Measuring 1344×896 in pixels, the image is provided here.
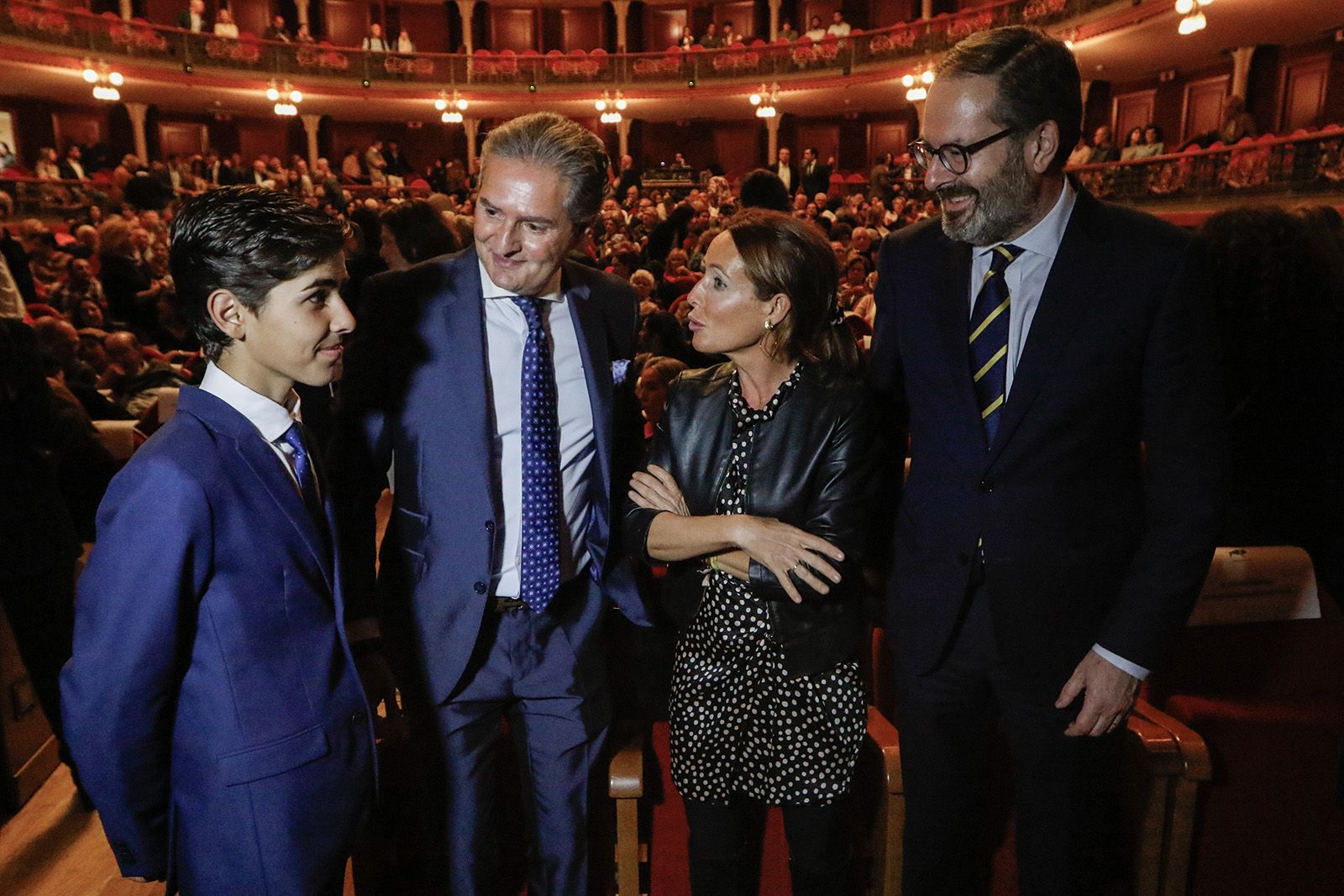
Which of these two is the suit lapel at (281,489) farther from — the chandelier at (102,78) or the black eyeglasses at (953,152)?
the chandelier at (102,78)

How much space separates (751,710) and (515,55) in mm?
22151

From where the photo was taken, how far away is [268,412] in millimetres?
1336

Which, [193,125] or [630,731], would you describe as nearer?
[630,731]

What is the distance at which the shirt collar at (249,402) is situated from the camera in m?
1.31

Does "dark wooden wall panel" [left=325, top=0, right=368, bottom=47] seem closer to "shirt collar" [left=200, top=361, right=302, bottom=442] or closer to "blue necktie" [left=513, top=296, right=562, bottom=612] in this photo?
"blue necktie" [left=513, top=296, right=562, bottom=612]

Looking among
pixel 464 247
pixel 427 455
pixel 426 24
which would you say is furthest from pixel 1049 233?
pixel 426 24

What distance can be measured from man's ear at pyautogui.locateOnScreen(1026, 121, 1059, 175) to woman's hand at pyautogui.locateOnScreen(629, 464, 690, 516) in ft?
2.62

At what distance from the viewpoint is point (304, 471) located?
140 centimetres

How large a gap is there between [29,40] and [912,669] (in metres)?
19.7

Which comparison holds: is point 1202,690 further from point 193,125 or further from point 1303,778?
point 193,125

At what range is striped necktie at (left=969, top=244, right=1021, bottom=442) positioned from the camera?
4.98 feet

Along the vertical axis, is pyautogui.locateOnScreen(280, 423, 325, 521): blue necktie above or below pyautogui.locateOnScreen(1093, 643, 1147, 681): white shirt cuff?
above

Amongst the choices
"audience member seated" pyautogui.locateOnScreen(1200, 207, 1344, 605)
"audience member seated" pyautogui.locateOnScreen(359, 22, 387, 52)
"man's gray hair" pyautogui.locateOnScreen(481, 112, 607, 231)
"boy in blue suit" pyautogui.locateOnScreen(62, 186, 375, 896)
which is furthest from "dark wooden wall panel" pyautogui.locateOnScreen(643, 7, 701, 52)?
"boy in blue suit" pyautogui.locateOnScreen(62, 186, 375, 896)

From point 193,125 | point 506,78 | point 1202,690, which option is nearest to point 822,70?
Result: point 506,78
